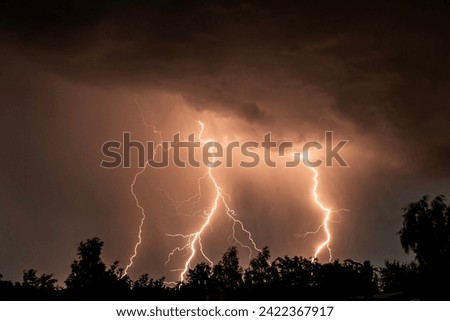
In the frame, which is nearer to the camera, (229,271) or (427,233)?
(427,233)

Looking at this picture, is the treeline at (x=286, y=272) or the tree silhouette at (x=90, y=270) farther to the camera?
the tree silhouette at (x=90, y=270)

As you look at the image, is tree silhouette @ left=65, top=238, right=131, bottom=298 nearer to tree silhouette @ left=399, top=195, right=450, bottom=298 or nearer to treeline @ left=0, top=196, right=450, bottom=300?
treeline @ left=0, top=196, right=450, bottom=300

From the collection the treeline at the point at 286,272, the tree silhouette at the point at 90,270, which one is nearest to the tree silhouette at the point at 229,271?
the treeline at the point at 286,272

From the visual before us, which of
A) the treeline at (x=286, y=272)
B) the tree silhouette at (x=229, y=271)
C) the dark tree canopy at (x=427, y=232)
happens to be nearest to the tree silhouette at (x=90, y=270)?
the treeline at (x=286, y=272)

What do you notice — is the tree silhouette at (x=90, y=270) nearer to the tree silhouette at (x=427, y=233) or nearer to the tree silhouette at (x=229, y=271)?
the tree silhouette at (x=229, y=271)

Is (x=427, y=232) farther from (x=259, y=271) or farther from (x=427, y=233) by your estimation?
(x=259, y=271)

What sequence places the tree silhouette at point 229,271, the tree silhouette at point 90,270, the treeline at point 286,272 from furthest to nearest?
the tree silhouette at point 229,271, the tree silhouette at point 90,270, the treeline at point 286,272

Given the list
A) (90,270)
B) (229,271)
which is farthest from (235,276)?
(90,270)

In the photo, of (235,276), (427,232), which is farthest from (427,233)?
(235,276)

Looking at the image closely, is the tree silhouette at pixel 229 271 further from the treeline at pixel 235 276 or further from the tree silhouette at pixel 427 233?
the tree silhouette at pixel 427 233

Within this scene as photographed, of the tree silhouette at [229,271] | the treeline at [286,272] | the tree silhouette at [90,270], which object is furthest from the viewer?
the tree silhouette at [229,271]

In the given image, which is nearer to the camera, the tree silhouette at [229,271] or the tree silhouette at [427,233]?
the tree silhouette at [427,233]
